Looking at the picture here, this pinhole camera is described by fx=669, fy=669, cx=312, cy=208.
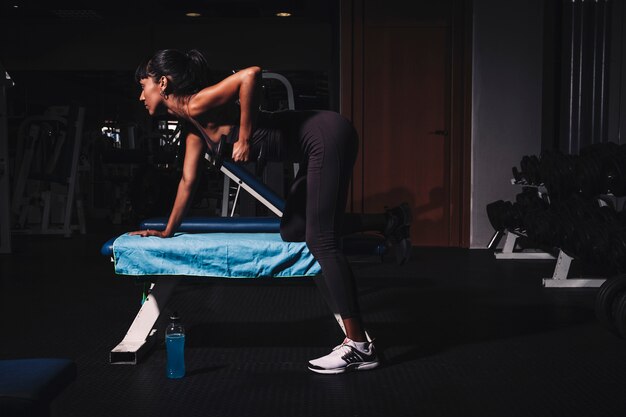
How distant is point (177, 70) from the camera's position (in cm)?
207

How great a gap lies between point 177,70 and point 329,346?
3.67ft

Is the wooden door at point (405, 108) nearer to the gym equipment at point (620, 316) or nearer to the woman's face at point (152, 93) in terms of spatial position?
the gym equipment at point (620, 316)

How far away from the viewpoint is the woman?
2033 mm

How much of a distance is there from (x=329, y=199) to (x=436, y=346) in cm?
80

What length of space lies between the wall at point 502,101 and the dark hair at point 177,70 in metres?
3.83

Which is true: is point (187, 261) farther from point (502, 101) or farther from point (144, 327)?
point (502, 101)

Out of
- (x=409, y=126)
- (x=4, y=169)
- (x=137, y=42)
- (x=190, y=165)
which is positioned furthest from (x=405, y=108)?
(x=137, y=42)

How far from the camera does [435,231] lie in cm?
571

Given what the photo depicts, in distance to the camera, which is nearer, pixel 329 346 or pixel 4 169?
pixel 329 346

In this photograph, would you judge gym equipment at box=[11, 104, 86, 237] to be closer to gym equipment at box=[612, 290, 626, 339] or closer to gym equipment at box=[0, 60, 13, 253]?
gym equipment at box=[0, 60, 13, 253]

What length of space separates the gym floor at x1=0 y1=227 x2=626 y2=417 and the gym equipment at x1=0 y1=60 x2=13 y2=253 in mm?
967

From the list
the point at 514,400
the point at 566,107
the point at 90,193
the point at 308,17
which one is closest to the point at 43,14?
the point at 90,193

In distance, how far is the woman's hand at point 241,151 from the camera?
1992 millimetres

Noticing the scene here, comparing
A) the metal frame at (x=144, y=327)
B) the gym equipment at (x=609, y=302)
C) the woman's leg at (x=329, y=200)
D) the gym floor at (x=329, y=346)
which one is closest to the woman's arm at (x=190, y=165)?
the metal frame at (x=144, y=327)
